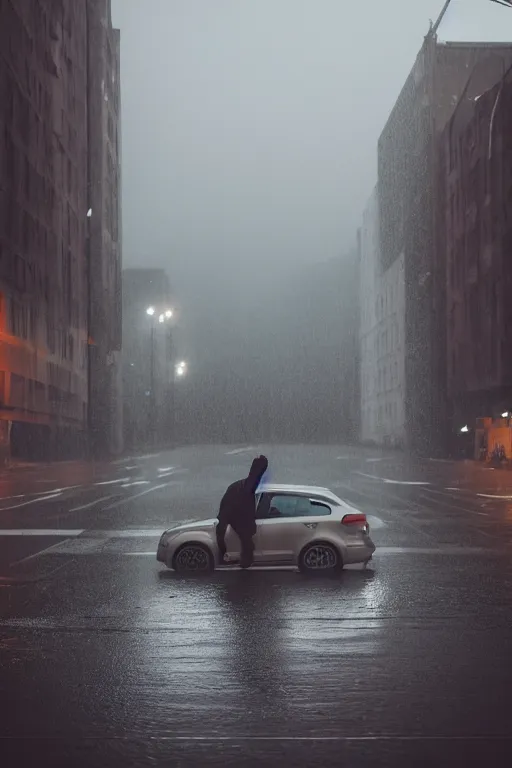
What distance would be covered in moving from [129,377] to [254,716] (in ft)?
483

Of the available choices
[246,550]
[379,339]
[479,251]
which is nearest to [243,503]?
[246,550]

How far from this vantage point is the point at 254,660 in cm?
912

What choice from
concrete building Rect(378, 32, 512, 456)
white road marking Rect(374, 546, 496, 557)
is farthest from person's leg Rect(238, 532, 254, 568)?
concrete building Rect(378, 32, 512, 456)

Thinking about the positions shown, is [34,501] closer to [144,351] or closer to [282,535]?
[282,535]

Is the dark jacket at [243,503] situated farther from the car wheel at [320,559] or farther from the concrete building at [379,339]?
the concrete building at [379,339]

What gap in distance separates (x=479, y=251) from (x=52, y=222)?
3011 centimetres

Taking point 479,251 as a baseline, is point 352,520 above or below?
below

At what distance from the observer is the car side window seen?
15.8m

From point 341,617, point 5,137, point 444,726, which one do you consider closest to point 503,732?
point 444,726

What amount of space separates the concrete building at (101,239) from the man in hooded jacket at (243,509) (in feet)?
253

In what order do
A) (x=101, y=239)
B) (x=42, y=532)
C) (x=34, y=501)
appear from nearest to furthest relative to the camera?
(x=42, y=532) < (x=34, y=501) < (x=101, y=239)

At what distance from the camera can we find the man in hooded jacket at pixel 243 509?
14.8m

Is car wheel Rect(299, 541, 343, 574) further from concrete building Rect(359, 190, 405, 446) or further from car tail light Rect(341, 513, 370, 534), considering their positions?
concrete building Rect(359, 190, 405, 446)

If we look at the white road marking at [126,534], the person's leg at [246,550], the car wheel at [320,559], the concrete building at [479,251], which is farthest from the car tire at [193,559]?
the concrete building at [479,251]
